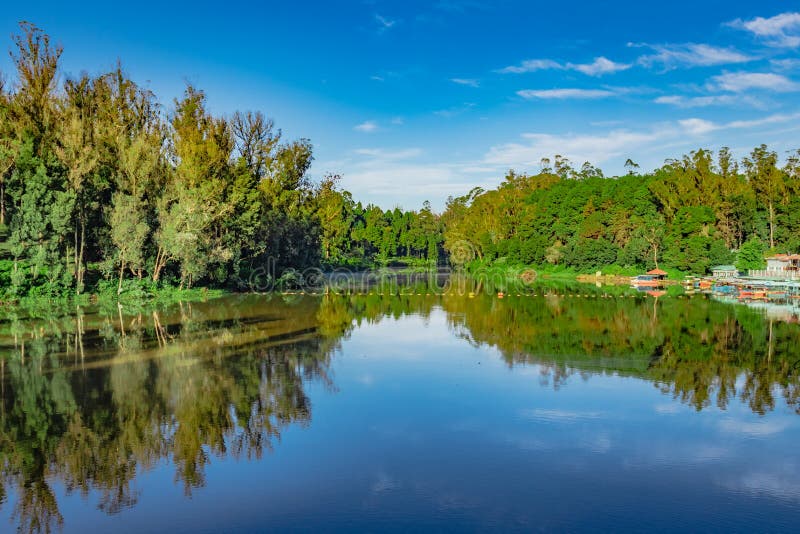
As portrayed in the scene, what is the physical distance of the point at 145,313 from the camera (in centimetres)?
3416

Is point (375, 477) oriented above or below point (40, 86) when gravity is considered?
below

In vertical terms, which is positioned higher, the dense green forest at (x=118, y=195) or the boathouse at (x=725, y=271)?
the dense green forest at (x=118, y=195)

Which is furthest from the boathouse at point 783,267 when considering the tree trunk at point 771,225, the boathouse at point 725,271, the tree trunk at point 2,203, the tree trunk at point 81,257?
the tree trunk at point 2,203

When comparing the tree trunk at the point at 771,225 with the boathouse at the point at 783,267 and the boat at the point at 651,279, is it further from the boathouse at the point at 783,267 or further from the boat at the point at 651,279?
the boat at the point at 651,279

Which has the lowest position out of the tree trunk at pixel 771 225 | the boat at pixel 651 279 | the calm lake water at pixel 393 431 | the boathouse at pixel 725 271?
the calm lake water at pixel 393 431

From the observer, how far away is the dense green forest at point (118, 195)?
122 feet

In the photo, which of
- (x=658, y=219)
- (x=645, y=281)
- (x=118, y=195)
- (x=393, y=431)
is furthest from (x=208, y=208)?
(x=658, y=219)

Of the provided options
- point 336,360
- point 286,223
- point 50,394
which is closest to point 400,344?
point 336,360

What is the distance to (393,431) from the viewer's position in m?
14.5

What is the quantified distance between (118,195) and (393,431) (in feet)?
111

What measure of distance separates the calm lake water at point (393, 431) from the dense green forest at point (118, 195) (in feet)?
37.2

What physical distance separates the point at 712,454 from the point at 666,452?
3.12ft

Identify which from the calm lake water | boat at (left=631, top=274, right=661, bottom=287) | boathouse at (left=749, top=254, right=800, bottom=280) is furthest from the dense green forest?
boathouse at (left=749, top=254, right=800, bottom=280)

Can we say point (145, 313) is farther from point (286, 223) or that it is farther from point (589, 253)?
point (589, 253)
